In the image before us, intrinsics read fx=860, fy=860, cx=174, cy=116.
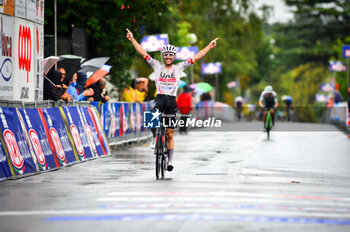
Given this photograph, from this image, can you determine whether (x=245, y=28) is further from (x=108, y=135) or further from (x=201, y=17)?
(x=108, y=135)

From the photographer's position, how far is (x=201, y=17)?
207ft

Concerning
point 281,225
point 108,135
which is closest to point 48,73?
point 108,135

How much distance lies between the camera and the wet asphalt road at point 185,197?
8.35 m

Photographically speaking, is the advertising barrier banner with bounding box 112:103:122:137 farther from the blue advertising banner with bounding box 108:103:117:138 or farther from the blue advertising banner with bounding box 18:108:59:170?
the blue advertising banner with bounding box 18:108:59:170

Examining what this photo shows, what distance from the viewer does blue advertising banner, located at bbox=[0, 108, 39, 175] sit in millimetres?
13156

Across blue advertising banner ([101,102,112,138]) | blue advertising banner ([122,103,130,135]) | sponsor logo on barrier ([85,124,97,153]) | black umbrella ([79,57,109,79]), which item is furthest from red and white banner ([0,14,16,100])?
blue advertising banner ([122,103,130,135])

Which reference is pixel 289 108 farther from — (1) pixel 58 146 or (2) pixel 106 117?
(1) pixel 58 146

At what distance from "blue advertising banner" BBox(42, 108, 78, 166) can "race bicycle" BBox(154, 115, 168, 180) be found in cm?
276

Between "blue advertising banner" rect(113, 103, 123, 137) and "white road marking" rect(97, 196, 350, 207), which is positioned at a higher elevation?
"blue advertising banner" rect(113, 103, 123, 137)

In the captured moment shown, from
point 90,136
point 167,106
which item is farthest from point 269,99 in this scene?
point 167,106

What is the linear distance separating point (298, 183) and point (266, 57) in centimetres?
10537

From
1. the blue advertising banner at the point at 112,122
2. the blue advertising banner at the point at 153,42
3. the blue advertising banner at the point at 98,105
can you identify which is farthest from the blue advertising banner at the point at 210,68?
the blue advertising banner at the point at 98,105

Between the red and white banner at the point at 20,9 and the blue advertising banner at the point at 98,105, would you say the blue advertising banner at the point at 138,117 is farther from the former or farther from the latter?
the red and white banner at the point at 20,9

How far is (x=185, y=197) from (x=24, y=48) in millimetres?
6996
